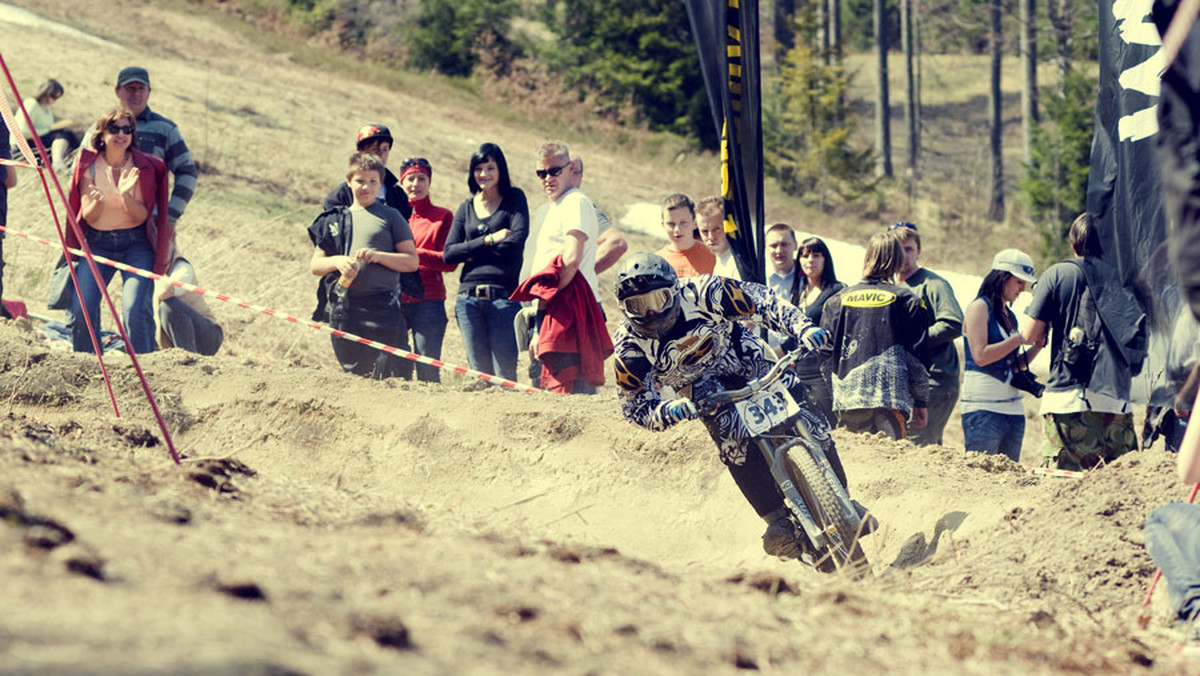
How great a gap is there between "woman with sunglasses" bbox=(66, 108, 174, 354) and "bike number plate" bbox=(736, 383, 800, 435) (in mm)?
4565

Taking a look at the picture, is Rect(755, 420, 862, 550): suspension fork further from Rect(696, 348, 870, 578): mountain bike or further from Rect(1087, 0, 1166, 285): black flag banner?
Rect(1087, 0, 1166, 285): black flag banner

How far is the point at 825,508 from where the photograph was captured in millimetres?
6246

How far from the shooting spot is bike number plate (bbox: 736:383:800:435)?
645 centimetres

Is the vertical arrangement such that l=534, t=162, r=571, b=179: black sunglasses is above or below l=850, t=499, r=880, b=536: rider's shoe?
above

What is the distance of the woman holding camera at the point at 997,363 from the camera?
7742 mm

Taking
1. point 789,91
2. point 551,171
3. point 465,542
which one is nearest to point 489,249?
point 551,171

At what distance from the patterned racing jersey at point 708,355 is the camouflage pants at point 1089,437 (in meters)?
1.71

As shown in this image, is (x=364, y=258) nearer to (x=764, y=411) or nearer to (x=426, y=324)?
(x=426, y=324)

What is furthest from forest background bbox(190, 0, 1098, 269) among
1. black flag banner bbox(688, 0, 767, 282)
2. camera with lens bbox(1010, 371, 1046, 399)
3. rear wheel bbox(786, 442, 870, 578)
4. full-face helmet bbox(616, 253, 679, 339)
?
full-face helmet bbox(616, 253, 679, 339)

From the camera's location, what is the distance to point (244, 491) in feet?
17.6

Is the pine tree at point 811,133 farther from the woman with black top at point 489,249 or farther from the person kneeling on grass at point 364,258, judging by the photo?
the person kneeling on grass at point 364,258

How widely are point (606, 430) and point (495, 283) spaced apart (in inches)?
49.5

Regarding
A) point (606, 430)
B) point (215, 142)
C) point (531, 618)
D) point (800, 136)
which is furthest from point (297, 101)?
point (531, 618)

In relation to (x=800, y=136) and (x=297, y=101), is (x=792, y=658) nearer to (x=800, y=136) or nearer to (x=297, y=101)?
(x=297, y=101)
